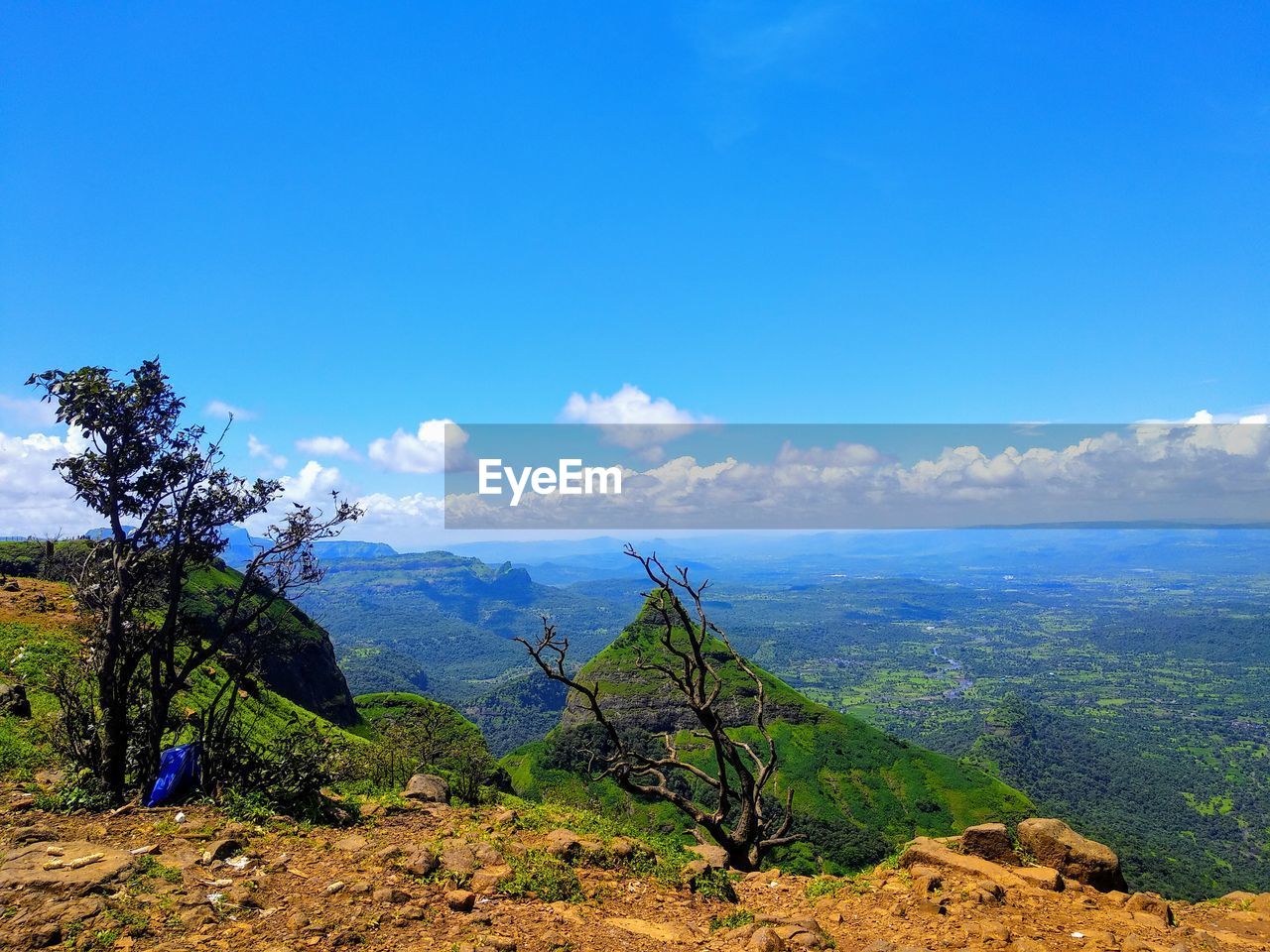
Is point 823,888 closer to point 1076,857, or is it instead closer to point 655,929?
point 655,929

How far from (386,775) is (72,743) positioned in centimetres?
1615

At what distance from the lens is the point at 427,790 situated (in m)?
16.8

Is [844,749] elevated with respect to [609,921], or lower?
lower

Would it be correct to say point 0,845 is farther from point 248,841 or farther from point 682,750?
point 682,750

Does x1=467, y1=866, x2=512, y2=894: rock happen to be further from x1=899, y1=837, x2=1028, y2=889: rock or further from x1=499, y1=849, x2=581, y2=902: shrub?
x1=899, y1=837, x2=1028, y2=889: rock

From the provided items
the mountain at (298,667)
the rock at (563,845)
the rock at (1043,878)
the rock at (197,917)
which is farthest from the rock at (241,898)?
the mountain at (298,667)

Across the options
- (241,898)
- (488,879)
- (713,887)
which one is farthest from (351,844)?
(713,887)

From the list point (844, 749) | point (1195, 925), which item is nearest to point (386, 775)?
point (1195, 925)

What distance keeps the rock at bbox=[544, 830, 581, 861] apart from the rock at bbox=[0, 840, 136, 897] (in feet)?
22.5

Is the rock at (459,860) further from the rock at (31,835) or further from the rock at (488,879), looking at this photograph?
the rock at (31,835)

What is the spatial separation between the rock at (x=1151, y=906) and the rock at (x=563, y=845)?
381 inches

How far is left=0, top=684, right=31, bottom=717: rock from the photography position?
17828 millimetres

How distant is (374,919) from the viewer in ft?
29.3

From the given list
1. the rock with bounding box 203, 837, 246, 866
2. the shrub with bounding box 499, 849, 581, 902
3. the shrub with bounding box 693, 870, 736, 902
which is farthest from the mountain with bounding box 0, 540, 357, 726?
the shrub with bounding box 693, 870, 736, 902
